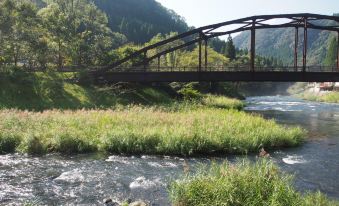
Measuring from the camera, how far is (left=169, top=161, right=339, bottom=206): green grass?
10227 millimetres

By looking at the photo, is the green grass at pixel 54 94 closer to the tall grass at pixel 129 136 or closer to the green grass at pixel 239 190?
the tall grass at pixel 129 136

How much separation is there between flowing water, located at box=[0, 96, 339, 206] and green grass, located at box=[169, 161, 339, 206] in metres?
1.78

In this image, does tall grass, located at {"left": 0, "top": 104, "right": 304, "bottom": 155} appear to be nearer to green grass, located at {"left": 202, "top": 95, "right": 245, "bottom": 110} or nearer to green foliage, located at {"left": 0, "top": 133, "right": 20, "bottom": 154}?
green foliage, located at {"left": 0, "top": 133, "right": 20, "bottom": 154}

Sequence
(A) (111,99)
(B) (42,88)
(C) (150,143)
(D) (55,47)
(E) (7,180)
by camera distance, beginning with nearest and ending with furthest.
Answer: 1. (E) (7,180)
2. (C) (150,143)
3. (B) (42,88)
4. (A) (111,99)
5. (D) (55,47)

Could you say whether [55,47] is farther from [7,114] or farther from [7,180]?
[7,180]

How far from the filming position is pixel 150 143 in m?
20.8

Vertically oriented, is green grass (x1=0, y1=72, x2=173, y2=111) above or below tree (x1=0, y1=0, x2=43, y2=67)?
below

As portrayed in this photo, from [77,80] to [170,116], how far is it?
23618mm

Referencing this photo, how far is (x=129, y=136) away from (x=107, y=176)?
5174 mm

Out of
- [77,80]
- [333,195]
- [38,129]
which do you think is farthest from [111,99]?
[333,195]

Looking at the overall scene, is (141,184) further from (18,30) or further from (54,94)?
(18,30)

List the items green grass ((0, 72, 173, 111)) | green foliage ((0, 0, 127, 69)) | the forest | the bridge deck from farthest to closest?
the bridge deck
the forest
green foliage ((0, 0, 127, 69))
green grass ((0, 72, 173, 111))

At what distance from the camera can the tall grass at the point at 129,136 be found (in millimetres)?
20281

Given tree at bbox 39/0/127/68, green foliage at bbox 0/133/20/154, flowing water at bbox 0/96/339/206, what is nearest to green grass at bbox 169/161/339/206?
flowing water at bbox 0/96/339/206
